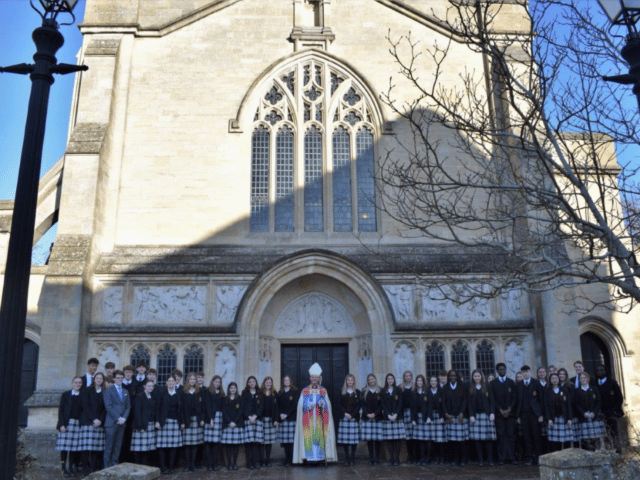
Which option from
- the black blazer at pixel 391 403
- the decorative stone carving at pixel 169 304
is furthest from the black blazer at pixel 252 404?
the decorative stone carving at pixel 169 304

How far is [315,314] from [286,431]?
3924mm

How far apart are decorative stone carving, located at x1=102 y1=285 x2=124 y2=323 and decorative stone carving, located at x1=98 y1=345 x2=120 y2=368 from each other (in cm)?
58

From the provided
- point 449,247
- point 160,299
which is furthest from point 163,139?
point 449,247

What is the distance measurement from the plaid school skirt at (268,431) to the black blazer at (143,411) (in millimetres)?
1911

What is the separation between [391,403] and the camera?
10.8 meters

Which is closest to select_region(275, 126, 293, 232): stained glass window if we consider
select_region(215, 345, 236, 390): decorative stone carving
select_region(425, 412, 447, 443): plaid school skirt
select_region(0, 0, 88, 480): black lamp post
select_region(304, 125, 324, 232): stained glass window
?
select_region(304, 125, 324, 232): stained glass window

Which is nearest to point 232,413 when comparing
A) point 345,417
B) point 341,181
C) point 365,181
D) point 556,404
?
point 345,417

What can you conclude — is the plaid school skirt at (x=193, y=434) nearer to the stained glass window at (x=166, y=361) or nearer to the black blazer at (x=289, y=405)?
the black blazer at (x=289, y=405)

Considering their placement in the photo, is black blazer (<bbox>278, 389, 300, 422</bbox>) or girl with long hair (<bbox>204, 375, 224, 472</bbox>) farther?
black blazer (<bbox>278, 389, 300, 422</bbox>)

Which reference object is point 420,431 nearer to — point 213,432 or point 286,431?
point 286,431

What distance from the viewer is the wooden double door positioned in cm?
1430

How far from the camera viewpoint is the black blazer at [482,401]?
1059cm

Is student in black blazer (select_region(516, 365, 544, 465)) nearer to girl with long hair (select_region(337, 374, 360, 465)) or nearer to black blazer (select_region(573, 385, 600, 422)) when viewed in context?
black blazer (select_region(573, 385, 600, 422))

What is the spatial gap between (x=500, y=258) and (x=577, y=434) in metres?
4.41
